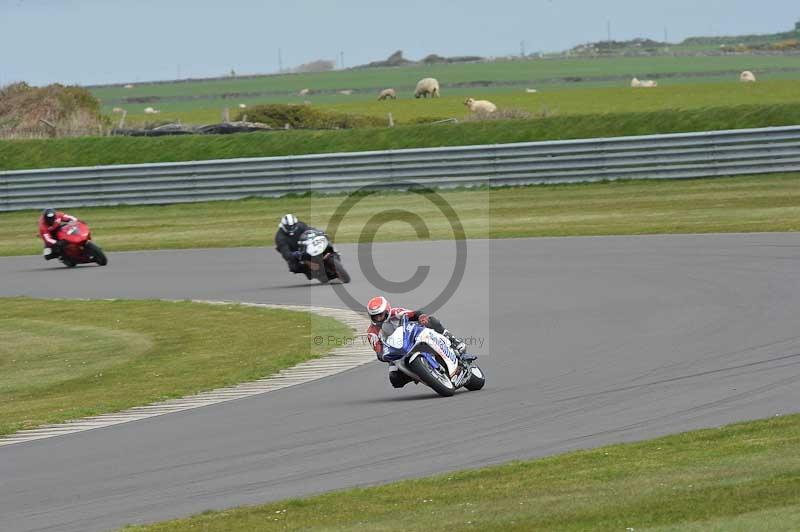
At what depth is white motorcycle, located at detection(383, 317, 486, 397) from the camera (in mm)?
12648

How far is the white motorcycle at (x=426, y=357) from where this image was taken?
1265 cm

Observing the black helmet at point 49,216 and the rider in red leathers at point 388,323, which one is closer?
the rider in red leathers at point 388,323

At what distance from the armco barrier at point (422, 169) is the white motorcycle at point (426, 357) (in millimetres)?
20151

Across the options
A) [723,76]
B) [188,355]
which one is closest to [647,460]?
[188,355]

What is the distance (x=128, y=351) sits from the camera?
57.8ft

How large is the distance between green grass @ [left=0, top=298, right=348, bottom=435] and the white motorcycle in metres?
2.70

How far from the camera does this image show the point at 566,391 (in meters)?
12.2

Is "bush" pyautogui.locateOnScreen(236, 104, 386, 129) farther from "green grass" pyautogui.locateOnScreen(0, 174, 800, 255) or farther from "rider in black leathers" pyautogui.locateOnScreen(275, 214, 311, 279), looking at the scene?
"rider in black leathers" pyautogui.locateOnScreen(275, 214, 311, 279)

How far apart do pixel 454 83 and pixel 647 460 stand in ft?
293

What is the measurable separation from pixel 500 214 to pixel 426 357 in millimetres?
18363

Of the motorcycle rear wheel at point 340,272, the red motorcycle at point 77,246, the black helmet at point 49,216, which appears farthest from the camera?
the red motorcycle at point 77,246

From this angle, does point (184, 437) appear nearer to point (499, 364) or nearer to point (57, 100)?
point (499, 364)

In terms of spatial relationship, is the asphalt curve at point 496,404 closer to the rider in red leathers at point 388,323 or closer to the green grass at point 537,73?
the rider in red leathers at point 388,323

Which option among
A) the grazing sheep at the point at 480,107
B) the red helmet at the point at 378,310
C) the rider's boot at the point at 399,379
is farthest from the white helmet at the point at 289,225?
the grazing sheep at the point at 480,107
